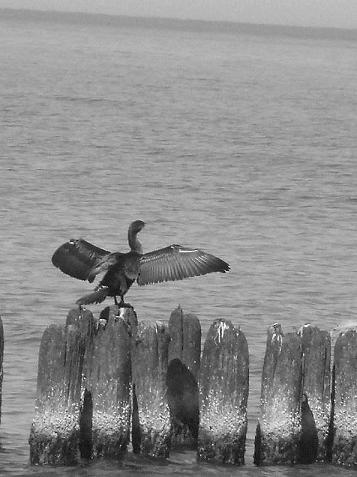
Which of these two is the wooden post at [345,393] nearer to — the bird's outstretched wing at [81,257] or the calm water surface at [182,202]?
the calm water surface at [182,202]

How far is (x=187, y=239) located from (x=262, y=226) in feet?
7.21

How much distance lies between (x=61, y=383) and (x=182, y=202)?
52.5ft

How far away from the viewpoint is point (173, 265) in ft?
40.9

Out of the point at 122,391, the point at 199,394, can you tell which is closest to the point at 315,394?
the point at 199,394

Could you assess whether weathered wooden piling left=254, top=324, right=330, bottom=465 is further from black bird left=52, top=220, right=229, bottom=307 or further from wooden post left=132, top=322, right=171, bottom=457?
black bird left=52, top=220, right=229, bottom=307

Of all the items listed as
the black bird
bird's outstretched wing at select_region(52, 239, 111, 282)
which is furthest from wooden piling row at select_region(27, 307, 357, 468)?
bird's outstretched wing at select_region(52, 239, 111, 282)

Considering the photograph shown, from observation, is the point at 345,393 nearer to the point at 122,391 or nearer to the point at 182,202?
the point at 122,391

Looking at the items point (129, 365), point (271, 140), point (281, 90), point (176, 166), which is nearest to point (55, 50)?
point (281, 90)

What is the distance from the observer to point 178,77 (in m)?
67.6

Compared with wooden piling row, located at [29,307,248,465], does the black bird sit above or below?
above

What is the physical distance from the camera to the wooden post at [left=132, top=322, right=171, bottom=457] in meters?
10.8

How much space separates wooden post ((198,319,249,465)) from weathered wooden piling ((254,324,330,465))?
0.18 metres

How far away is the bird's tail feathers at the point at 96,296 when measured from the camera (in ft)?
38.7

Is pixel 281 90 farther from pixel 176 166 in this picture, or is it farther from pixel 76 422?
pixel 76 422
